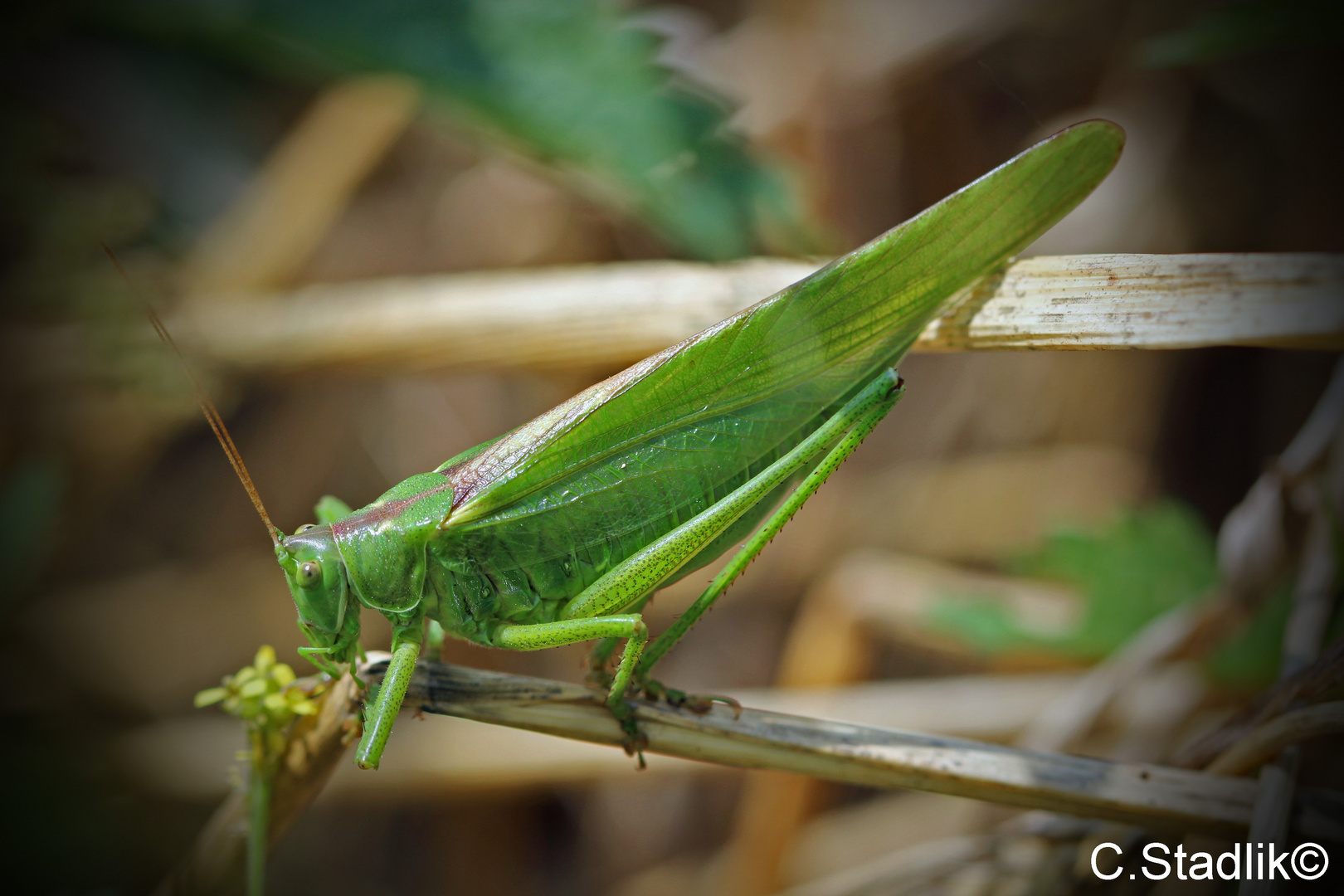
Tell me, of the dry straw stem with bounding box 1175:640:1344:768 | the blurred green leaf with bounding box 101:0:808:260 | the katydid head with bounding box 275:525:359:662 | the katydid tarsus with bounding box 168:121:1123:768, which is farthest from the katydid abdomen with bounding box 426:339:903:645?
the dry straw stem with bounding box 1175:640:1344:768

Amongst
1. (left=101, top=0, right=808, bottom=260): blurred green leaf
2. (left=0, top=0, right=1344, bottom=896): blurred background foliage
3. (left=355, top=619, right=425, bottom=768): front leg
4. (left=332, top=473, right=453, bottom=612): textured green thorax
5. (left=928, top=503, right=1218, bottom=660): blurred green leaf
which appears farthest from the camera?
(left=928, top=503, right=1218, bottom=660): blurred green leaf

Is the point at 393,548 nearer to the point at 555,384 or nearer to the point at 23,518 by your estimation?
the point at 23,518

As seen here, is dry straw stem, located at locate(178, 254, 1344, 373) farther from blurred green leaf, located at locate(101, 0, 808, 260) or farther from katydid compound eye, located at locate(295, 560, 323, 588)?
katydid compound eye, located at locate(295, 560, 323, 588)

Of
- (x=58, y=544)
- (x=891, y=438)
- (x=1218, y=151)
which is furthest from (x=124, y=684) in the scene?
(x=1218, y=151)

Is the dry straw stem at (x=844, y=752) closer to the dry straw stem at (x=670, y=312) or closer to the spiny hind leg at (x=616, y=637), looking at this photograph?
the spiny hind leg at (x=616, y=637)

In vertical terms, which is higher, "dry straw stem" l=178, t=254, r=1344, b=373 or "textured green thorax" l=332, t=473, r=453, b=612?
"dry straw stem" l=178, t=254, r=1344, b=373

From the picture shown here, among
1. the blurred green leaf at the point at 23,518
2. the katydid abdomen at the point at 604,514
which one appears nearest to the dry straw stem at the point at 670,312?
the katydid abdomen at the point at 604,514

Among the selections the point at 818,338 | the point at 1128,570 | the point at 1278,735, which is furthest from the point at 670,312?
the point at 1128,570
